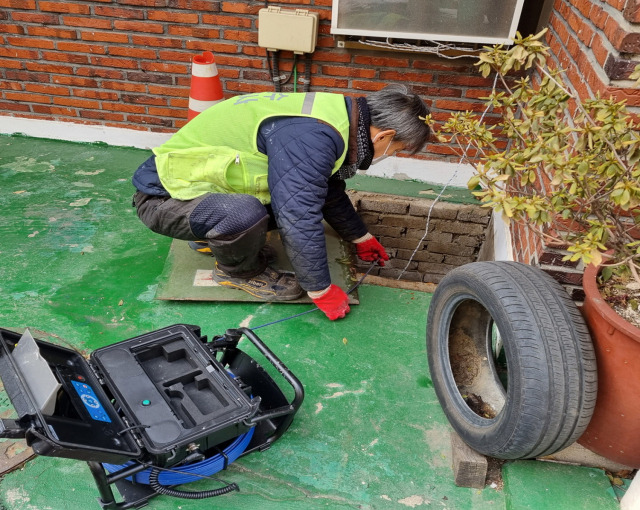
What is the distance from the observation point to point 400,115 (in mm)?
2469

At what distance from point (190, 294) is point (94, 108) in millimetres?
2290

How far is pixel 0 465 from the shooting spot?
192 cm

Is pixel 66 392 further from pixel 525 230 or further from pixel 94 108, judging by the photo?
pixel 94 108

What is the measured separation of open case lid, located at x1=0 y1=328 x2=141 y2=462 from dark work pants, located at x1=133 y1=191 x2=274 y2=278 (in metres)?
1.00

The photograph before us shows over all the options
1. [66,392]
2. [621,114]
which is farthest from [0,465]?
[621,114]

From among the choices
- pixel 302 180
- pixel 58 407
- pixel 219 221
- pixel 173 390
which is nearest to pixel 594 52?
pixel 302 180

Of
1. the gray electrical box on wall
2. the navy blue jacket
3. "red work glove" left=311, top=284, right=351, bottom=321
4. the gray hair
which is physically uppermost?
the gray electrical box on wall

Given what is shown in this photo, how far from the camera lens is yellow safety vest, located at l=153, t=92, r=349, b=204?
2.54 metres

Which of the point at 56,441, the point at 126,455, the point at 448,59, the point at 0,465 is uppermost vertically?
the point at 448,59

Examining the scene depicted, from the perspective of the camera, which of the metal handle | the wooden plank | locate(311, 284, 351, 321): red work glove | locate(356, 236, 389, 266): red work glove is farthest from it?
locate(356, 236, 389, 266): red work glove

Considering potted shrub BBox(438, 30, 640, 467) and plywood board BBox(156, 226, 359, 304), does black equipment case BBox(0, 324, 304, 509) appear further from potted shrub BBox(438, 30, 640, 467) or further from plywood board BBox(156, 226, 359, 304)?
potted shrub BBox(438, 30, 640, 467)

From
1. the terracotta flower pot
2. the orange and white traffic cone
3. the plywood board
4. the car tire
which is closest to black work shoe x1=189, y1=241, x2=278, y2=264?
the plywood board

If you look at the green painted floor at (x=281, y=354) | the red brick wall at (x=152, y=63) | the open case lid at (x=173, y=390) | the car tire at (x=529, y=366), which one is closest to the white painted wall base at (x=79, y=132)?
the red brick wall at (x=152, y=63)

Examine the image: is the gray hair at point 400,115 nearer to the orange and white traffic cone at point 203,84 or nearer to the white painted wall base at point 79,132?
the orange and white traffic cone at point 203,84
